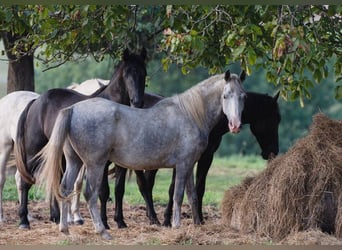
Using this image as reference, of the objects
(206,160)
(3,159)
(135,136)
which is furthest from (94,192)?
(3,159)

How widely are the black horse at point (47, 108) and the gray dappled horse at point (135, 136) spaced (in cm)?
78

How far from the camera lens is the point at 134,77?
29.8ft

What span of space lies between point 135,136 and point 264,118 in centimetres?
264

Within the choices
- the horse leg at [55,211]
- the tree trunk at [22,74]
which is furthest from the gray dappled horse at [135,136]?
the tree trunk at [22,74]

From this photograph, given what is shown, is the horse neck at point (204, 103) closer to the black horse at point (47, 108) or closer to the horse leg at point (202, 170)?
the black horse at point (47, 108)

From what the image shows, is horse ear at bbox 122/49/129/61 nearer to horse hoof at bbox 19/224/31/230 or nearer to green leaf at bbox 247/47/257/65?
green leaf at bbox 247/47/257/65

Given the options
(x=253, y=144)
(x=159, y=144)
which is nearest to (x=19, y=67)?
(x=159, y=144)

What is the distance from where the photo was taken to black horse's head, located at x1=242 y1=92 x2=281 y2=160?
32.9 feet

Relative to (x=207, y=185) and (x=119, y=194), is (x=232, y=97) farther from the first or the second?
(x=207, y=185)

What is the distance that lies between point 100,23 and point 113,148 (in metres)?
2.33

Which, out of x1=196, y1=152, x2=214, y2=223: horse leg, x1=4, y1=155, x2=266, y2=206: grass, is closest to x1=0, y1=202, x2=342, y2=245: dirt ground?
x1=196, y1=152, x2=214, y2=223: horse leg

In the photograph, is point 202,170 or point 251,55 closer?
point 251,55

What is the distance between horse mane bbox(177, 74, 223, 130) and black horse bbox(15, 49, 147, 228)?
2.32 ft

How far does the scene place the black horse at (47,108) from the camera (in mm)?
9016
